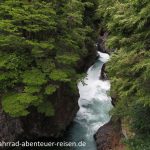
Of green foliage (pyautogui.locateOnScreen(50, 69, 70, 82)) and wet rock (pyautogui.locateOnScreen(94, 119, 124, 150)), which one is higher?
green foliage (pyautogui.locateOnScreen(50, 69, 70, 82))

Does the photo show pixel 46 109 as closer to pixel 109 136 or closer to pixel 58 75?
pixel 58 75

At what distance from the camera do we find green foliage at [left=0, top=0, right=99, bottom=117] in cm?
1445

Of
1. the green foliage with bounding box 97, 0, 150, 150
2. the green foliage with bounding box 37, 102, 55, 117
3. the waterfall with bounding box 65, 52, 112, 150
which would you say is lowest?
the waterfall with bounding box 65, 52, 112, 150

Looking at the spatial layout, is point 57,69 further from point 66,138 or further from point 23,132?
point 66,138

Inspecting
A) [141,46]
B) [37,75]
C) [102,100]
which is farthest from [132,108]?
[102,100]

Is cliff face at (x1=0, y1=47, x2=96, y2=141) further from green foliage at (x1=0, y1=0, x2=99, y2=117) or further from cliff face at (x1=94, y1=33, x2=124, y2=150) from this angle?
cliff face at (x1=94, y1=33, x2=124, y2=150)

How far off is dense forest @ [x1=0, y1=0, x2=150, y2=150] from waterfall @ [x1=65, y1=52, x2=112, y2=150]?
2.17 metres

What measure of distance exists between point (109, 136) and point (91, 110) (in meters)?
5.25

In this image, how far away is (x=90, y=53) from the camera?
27.1 m

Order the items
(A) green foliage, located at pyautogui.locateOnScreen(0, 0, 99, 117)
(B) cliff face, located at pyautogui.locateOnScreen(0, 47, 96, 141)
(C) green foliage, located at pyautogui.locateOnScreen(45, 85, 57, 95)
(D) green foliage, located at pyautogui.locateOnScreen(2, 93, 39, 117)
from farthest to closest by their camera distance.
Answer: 1. (B) cliff face, located at pyautogui.locateOnScreen(0, 47, 96, 141)
2. (C) green foliage, located at pyautogui.locateOnScreen(45, 85, 57, 95)
3. (A) green foliage, located at pyautogui.locateOnScreen(0, 0, 99, 117)
4. (D) green foliage, located at pyautogui.locateOnScreen(2, 93, 39, 117)

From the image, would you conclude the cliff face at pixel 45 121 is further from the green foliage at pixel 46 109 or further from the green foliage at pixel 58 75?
the green foliage at pixel 58 75

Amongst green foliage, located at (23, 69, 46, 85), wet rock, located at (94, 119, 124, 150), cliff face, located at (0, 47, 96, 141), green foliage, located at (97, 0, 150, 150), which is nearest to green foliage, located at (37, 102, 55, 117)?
cliff face, located at (0, 47, 96, 141)

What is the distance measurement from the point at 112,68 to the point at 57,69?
13.0ft

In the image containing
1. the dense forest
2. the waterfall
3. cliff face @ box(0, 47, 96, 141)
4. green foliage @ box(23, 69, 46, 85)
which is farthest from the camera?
the waterfall
